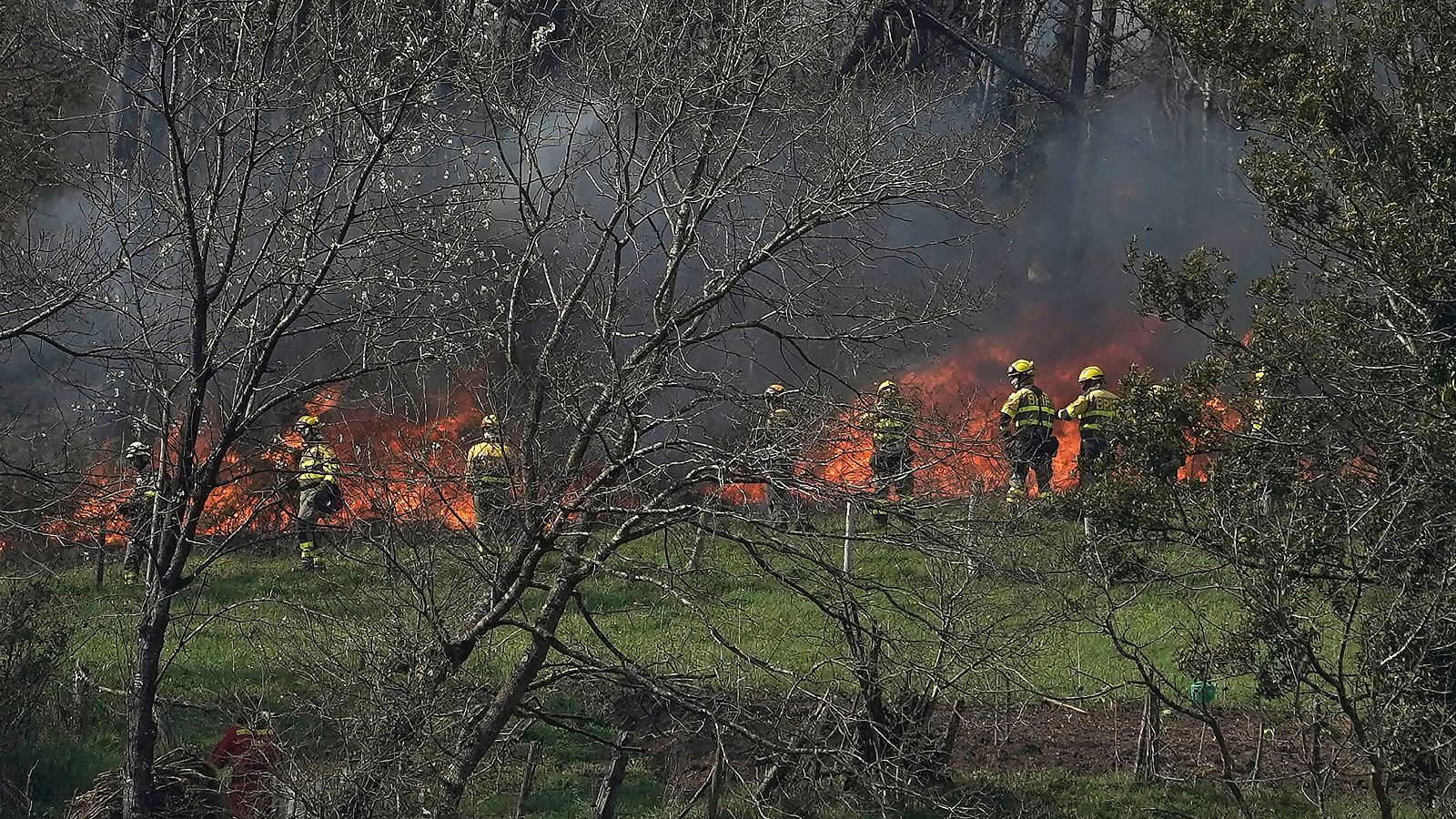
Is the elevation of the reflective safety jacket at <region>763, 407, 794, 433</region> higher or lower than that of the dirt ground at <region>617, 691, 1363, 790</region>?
higher

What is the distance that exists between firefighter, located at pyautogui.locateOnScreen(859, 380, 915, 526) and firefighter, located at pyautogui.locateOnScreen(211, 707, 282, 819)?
11.0 ft

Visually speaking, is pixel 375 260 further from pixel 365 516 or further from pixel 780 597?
pixel 780 597

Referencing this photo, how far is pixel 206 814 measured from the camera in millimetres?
8508

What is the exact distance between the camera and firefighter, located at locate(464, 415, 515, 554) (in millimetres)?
7457

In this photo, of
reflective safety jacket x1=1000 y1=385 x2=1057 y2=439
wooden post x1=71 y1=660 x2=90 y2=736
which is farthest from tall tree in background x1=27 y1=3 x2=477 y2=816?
reflective safety jacket x1=1000 y1=385 x2=1057 y2=439

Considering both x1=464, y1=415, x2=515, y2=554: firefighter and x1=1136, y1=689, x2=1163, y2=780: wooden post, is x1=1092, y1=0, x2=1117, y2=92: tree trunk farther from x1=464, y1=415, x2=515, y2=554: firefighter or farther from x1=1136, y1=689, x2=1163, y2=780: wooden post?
x1=464, y1=415, x2=515, y2=554: firefighter

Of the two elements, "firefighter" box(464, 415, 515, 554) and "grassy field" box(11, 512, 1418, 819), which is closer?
"firefighter" box(464, 415, 515, 554)

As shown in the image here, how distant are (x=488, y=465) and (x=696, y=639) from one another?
183 inches

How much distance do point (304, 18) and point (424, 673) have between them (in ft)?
15.7

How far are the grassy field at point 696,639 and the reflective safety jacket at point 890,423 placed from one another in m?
0.60

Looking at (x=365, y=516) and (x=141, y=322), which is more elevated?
(x=141, y=322)

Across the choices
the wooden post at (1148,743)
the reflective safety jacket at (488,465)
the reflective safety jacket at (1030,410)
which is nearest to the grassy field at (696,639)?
the wooden post at (1148,743)

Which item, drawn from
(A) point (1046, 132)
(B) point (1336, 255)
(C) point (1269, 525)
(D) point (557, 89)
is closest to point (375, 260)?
(D) point (557, 89)

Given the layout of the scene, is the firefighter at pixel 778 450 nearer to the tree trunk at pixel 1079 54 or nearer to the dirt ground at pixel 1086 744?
the dirt ground at pixel 1086 744
